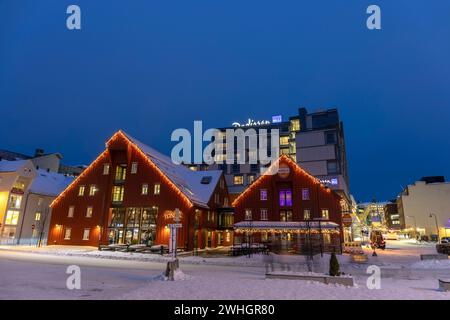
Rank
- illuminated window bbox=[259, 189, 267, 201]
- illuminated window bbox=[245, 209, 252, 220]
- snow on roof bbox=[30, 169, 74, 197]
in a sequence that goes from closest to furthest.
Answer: illuminated window bbox=[245, 209, 252, 220] < illuminated window bbox=[259, 189, 267, 201] < snow on roof bbox=[30, 169, 74, 197]

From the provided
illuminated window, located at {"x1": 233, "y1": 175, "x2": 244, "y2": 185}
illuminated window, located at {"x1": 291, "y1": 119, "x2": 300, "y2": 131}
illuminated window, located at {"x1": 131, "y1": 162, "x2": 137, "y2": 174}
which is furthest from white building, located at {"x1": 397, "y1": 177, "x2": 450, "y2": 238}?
illuminated window, located at {"x1": 131, "y1": 162, "x2": 137, "y2": 174}

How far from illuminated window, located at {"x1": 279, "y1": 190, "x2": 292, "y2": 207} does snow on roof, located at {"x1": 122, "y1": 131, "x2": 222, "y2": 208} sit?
11019 mm

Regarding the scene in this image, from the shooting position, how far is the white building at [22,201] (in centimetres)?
4953

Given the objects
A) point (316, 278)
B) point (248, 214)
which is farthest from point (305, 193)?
point (316, 278)

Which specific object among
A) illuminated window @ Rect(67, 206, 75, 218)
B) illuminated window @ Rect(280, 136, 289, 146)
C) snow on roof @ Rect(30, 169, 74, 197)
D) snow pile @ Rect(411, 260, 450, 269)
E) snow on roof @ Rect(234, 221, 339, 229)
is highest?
illuminated window @ Rect(280, 136, 289, 146)

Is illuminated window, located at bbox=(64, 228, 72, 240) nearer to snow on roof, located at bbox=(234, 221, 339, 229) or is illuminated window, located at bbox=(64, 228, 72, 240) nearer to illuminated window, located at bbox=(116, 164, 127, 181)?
illuminated window, located at bbox=(116, 164, 127, 181)

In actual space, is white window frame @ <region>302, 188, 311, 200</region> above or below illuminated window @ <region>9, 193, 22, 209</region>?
above

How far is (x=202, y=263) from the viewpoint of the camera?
2672 centimetres

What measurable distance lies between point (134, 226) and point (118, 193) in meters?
5.90

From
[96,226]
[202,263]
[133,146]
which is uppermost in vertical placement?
[133,146]

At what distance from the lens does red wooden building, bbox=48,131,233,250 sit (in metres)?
40.8
